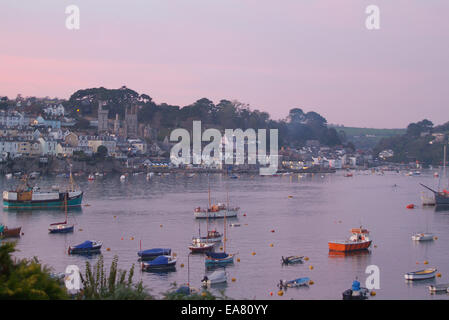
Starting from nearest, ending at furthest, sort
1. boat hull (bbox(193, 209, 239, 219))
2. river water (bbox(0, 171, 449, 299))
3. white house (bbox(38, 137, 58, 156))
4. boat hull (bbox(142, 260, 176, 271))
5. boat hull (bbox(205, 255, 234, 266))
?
river water (bbox(0, 171, 449, 299)), boat hull (bbox(142, 260, 176, 271)), boat hull (bbox(205, 255, 234, 266)), boat hull (bbox(193, 209, 239, 219)), white house (bbox(38, 137, 58, 156))

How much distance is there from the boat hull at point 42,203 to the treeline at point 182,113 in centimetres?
4300

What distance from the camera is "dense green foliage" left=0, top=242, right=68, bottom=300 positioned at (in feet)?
19.7

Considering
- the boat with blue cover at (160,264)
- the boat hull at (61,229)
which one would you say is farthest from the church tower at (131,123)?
the boat with blue cover at (160,264)

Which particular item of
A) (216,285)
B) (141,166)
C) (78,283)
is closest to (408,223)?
(216,285)

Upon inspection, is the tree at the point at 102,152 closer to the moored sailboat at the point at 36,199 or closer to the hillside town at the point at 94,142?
the hillside town at the point at 94,142

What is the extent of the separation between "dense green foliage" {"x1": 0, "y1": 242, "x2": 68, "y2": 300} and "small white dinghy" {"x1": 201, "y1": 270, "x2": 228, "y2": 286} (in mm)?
6664

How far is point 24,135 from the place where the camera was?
5494 cm

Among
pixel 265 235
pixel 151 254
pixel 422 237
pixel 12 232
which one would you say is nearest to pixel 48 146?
pixel 12 232

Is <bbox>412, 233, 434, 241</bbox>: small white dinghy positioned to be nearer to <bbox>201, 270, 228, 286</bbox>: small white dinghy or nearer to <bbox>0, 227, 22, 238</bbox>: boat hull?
<bbox>201, 270, 228, 286</bbox>: small white dinghy

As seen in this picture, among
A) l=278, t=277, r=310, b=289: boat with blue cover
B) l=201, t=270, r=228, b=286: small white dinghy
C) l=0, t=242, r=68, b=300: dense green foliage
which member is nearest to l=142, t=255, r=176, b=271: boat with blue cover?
l=201, t=270, r=228, b=286: small white dinghy

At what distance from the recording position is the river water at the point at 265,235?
544 inches

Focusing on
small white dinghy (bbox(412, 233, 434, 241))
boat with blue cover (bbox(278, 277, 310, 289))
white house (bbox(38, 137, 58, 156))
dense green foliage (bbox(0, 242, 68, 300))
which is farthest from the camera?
white house (bbox(38, 137, 58, 156))
